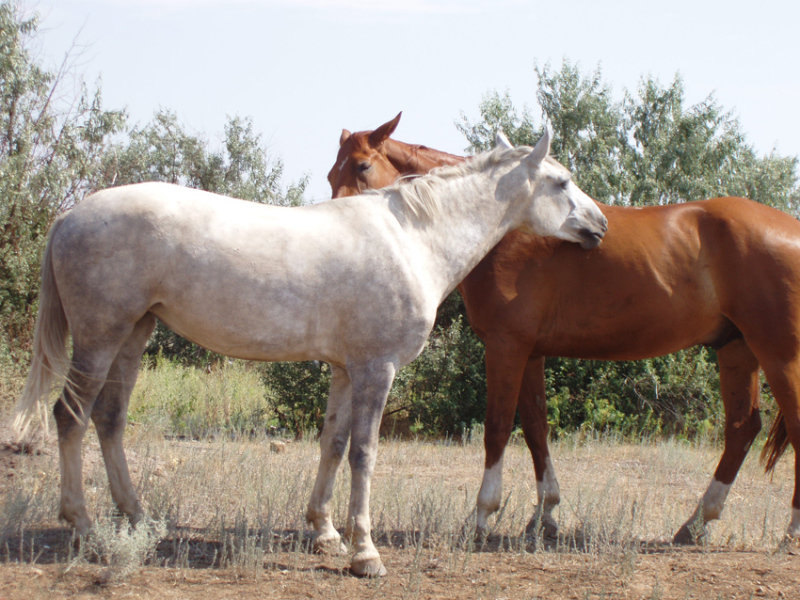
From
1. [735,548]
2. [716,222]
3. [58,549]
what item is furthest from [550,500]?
[58,549]

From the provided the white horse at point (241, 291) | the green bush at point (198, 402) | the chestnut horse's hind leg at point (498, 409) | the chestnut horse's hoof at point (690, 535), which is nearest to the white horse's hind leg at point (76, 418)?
the white horse at point (241, 291)

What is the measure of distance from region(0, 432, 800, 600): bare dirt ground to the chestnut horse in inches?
22.3

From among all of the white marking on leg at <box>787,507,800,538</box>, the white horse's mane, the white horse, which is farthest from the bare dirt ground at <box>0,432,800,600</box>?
the white horse's mane

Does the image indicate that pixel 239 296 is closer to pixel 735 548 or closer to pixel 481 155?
pixel 481 155

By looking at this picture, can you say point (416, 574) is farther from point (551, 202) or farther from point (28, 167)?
point (28, 167)

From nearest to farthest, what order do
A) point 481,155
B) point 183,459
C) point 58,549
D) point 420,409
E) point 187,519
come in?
point 58,549 < point 481,155 < point 187,519 < point 183,459 < point 420,409

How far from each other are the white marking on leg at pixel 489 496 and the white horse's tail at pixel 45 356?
265cm

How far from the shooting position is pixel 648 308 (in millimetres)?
5414

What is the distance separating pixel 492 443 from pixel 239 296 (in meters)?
2.02

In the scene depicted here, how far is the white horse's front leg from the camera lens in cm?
426

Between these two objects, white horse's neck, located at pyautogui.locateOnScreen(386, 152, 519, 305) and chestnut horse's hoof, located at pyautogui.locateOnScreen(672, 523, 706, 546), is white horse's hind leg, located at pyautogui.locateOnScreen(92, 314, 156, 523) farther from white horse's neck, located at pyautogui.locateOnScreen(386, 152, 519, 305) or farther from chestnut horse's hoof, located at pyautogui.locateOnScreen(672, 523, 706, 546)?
chestnut horse's hoof, located at pyautogui.locateOnScreen(672, 523, 706, 546)

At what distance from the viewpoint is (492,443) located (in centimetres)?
525

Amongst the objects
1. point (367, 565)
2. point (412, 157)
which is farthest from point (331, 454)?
point (412, 157)

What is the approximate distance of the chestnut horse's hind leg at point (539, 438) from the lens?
18.3 ft
